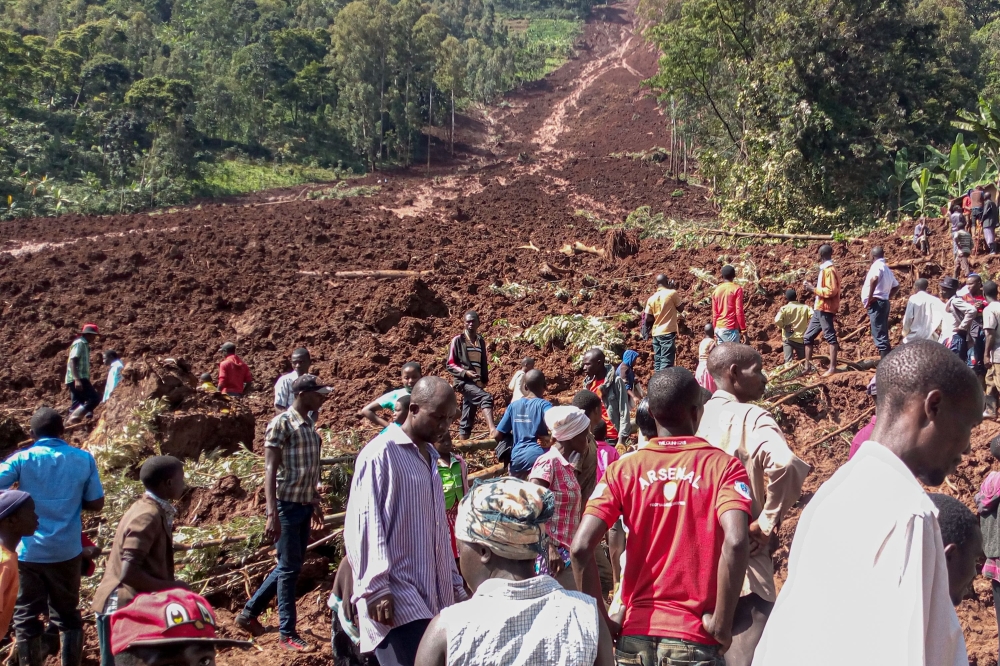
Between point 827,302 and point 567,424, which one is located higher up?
point 567,424

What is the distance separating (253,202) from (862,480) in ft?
117

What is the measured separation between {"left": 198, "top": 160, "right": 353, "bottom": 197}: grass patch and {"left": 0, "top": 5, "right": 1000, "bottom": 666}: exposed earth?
7.69 metres

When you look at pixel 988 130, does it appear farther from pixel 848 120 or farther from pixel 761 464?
pixel 761 464

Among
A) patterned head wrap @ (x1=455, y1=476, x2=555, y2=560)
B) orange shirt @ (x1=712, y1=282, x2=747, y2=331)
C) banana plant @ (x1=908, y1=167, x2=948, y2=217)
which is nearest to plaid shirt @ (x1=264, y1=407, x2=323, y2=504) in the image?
patterned head wrap @ (x1=455, y1=476, x2=555, y2=560)

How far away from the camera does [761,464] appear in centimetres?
370

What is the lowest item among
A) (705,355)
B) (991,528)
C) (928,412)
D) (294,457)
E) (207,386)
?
(207,386)

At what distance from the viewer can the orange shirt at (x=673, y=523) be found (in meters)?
3.08

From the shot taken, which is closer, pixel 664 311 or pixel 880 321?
pixel 664 311

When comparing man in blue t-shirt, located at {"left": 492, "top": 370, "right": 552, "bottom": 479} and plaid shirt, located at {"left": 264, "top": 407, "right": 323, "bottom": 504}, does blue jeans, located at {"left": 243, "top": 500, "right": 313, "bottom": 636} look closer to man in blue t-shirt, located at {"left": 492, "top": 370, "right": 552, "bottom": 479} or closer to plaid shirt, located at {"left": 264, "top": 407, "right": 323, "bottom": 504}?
plaid shirt, located at {"left": 264, "top": 407, "right": 323, "bottom": 504}

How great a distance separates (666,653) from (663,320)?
25.8 feet

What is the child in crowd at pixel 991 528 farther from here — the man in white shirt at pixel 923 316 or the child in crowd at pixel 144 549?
the man in white shirt at pixel 923 316

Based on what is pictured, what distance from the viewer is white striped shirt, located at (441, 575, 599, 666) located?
227cm

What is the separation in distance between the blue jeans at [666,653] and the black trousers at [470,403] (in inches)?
274

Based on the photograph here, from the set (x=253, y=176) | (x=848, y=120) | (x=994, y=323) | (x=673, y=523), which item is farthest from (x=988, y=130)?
(x=253, y=176)
